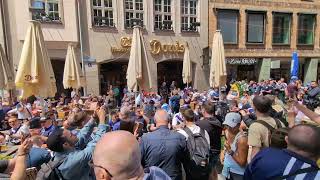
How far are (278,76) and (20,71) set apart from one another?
21454 mm

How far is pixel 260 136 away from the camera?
133 inches

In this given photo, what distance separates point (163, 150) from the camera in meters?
3.48

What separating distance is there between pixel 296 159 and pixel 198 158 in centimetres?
→ 156

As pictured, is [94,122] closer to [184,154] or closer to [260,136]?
[184,154]

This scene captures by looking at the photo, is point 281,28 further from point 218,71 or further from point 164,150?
point 164,150

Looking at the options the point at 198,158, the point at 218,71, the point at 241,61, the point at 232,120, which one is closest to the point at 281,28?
the point at 241,61

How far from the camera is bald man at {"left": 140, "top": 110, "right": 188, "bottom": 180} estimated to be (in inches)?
137

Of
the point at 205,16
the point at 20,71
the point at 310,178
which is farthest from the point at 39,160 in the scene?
the point at 205,16

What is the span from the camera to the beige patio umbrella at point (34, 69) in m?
6.68

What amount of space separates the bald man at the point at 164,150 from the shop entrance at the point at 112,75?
15.1 m

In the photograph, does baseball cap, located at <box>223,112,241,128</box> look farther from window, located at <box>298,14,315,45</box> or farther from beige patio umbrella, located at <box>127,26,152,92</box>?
window, located at <box>298,14,315,45</box>

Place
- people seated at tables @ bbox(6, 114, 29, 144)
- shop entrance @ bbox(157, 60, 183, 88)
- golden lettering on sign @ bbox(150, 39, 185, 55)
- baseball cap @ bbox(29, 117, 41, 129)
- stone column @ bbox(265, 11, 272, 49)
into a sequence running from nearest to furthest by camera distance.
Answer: baseball cap @ bbox(29, 117, 41, 129) < people seated at tables @ bbox(6, 114, 29, 144) < golden lettering on sign @ bbox(150, 39, 185, 55) < shop entrance @ bbox(157, 60, 183, 88) < stone column @ bbox(265, 11, 272, 49)

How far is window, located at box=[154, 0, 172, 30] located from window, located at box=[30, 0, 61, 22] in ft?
20.5

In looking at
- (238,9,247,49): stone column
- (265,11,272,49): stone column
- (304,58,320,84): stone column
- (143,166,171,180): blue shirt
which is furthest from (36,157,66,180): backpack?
(304,58,320,84): stone column
